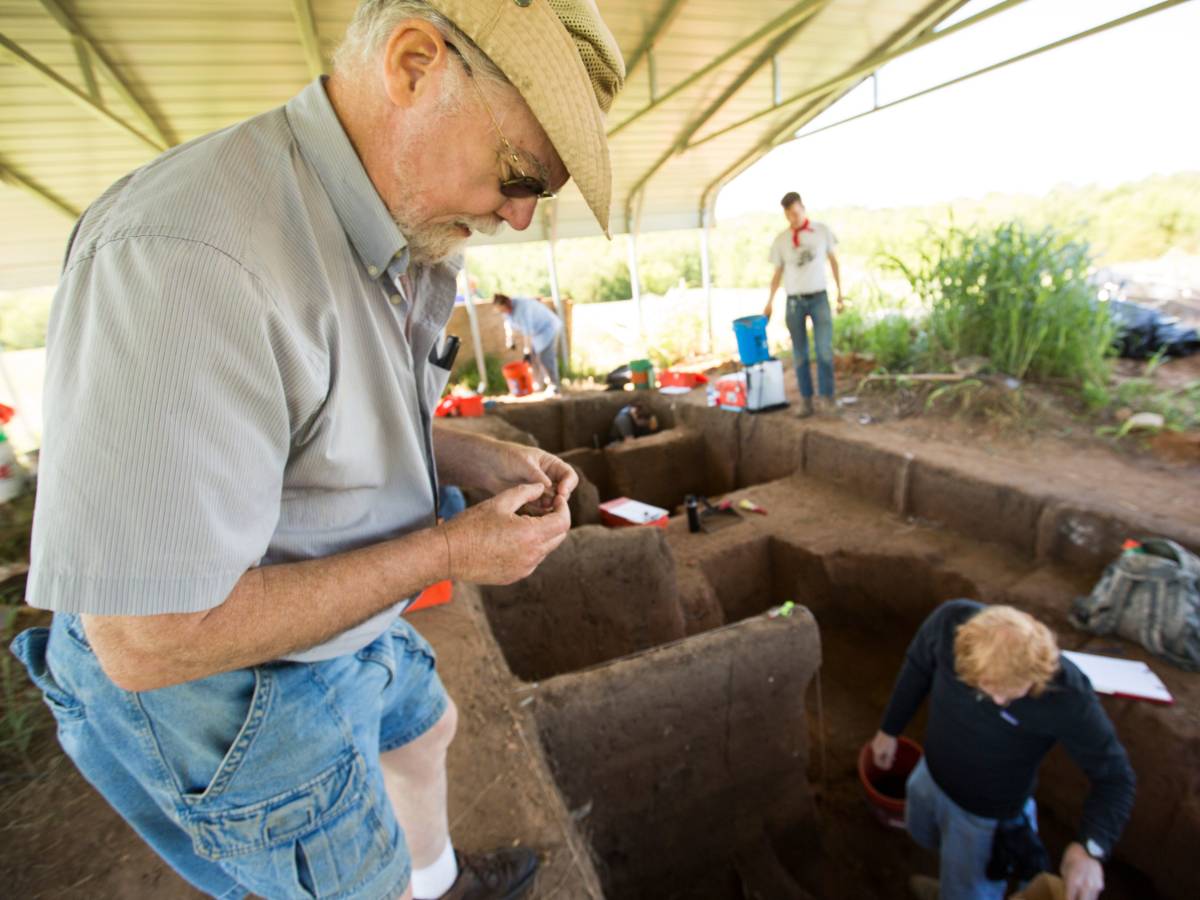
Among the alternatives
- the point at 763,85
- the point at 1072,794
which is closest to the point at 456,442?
the point at 1072,794

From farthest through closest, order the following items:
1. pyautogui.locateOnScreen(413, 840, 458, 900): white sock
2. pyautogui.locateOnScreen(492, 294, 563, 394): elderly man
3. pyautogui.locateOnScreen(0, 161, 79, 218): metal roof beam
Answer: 1. pyautogui.locateOnScreen(492, 294, 563, 394): elderly man
2. pyautogui.locateOnScreen(0, 161, 79, 218): metal roof beam
3. pyautogui.locateOnScreen(413, 840, 458, 900): white sock

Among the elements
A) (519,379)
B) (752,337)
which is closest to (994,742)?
(752,337)

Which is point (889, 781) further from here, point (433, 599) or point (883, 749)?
point (433, 599)

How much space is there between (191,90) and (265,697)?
6.34 meters

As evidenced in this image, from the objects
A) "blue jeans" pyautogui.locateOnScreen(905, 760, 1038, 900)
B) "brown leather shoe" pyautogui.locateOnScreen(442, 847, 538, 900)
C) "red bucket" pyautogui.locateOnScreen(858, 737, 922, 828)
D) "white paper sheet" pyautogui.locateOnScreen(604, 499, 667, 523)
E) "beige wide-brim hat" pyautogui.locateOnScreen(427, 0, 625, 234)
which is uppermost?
"beige wide-brim hat" pyautogui.locateOnScreen(427, 0, 625, 234)

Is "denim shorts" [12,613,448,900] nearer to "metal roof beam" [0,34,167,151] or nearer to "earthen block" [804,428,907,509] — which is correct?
"earthen block" [804,428,907,509]

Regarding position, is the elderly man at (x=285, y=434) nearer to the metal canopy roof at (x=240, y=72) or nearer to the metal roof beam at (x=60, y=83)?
the metal canopy roof at (x=240, y=72)

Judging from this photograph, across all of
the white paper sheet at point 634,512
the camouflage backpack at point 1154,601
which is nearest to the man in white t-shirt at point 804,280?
the white paper sheet at point 634,512

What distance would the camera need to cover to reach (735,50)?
18.9 feet

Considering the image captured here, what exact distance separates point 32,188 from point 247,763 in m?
7.99

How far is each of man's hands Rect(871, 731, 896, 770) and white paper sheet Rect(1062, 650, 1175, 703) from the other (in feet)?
2.62

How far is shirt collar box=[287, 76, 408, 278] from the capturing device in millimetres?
745

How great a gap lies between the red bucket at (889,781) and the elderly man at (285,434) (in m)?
2.73

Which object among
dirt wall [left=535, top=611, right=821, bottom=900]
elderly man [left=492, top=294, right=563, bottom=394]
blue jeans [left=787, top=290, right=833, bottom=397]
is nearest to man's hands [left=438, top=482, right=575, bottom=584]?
dirt wall [left=535, top=611, right=821, bottom=900]
